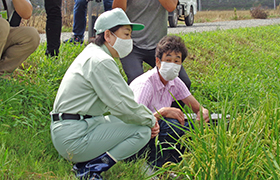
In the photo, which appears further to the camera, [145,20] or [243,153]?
[145,20]

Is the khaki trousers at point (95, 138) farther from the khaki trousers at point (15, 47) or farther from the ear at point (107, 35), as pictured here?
the khaki trousers at point (15, 47)

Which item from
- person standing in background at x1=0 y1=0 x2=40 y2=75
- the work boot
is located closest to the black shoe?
person standing in background at x1=0 y1=0 x2=40 y2=75

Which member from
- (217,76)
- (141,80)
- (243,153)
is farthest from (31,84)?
(217,76)

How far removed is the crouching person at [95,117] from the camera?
7.63ft

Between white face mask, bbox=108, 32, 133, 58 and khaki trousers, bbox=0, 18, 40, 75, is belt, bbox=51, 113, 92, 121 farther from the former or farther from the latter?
khaki trousers, bbox=0, 18, 40, 75

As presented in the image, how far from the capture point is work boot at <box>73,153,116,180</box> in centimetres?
232

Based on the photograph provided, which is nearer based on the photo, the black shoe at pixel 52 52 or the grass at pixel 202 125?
the grass at pixel 202 125

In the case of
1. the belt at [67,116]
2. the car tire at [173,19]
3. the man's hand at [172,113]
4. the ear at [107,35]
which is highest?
the ear at [107,35]

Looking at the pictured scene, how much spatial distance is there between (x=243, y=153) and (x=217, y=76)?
329cm

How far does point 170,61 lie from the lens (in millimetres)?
3041

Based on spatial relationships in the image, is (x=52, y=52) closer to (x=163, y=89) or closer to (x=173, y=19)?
(x=163, y=89)

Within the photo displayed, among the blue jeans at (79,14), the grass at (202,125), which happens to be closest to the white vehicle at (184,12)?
the grass at (202,125)

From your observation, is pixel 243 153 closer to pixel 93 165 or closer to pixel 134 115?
pixel 134 115

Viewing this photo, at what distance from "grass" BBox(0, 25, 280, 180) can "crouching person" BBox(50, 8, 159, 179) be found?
7.0 inches
